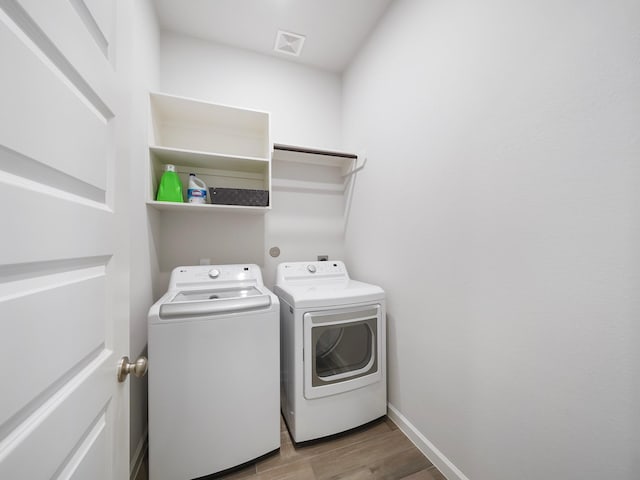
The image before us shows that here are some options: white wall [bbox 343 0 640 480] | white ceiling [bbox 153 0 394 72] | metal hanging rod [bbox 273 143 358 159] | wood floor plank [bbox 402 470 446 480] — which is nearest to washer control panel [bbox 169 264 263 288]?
metal hanging rod [bbox 273 143 358 159]

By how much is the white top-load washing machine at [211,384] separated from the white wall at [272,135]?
814mm

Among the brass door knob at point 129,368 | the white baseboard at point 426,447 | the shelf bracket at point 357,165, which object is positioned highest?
the shelf bracket at point 357,165

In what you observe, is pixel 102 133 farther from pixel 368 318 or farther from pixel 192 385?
pixel 368 318

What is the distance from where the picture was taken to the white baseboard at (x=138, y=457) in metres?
1.21

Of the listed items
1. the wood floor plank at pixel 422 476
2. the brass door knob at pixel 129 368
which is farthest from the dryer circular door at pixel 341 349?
the brass door knob at pixel 129 368

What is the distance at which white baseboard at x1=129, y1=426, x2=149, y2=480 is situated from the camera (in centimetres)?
121

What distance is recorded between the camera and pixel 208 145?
1.96 m

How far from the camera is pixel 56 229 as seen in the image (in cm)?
42

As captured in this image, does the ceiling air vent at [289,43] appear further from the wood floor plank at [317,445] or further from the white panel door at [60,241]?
the wood floor plank at [317,445]

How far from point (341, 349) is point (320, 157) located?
1615 millimetres

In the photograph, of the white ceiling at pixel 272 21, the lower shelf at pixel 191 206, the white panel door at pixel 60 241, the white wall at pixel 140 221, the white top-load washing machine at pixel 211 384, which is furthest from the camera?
the white ceiling at pixel 272 21

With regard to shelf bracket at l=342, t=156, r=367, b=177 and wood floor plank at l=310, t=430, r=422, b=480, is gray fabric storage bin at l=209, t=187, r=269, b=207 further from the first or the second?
wood floor plank at l=310, t=430, r=422, b=480

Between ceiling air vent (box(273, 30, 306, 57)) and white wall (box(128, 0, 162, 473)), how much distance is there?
88cm

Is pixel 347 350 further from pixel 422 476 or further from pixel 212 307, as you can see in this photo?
pixel 212 307
